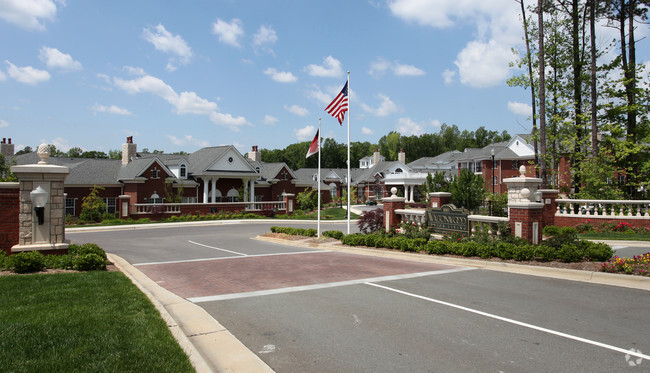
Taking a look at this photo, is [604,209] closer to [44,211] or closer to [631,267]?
[631,267]

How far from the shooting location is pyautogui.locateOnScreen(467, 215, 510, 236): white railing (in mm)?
14062

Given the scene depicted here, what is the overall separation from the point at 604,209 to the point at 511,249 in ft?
40.2

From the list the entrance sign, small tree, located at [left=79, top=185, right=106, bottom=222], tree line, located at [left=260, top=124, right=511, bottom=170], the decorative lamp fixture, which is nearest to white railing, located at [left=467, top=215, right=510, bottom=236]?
the entrance sign

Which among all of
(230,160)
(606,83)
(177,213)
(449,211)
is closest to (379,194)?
(230,160)

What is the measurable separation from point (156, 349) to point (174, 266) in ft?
26.6

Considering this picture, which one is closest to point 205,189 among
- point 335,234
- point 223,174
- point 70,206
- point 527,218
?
point 223,174

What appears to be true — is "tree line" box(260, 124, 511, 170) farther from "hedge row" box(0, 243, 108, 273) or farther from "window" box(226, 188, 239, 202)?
"hedge row" box(0, 243, 108, 273)

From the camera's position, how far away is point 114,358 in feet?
15.0

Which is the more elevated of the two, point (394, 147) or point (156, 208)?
point (394, 147)

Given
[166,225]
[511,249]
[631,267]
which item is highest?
[511,249]

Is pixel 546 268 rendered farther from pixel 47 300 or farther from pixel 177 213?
pixel 177 213

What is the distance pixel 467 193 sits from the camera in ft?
107

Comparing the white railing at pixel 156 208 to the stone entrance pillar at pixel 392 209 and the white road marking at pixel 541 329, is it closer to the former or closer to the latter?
the stone entrance pillar at pixel 392 209

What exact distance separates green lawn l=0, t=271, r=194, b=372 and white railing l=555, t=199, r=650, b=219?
21.1 meters
